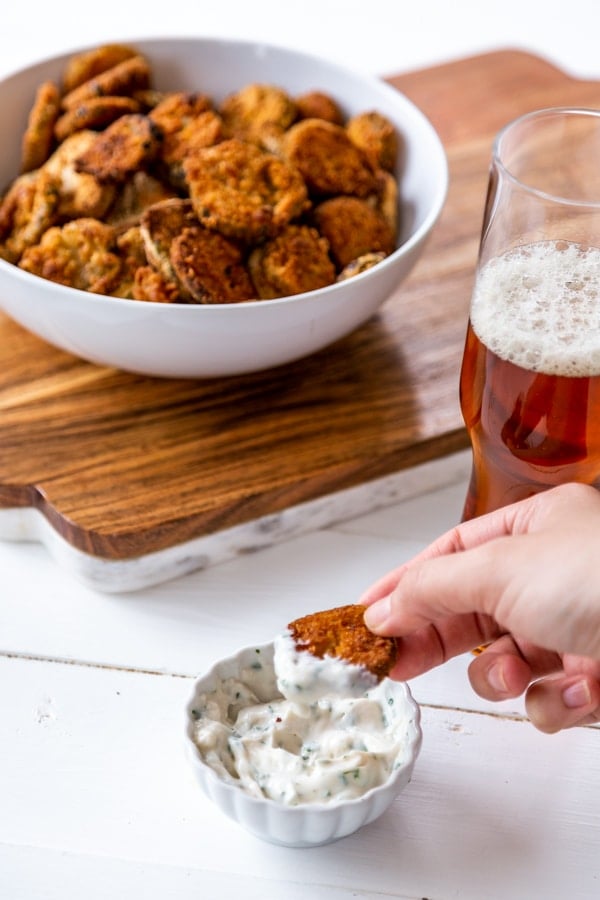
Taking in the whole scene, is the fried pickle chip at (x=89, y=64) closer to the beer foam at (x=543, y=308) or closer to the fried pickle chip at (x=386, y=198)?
the fried pickle chip at (x=386, y=198)

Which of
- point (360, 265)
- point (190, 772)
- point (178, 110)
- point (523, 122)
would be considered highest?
point (523, 122)

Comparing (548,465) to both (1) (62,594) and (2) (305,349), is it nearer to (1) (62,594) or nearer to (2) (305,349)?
(2) (305,349)

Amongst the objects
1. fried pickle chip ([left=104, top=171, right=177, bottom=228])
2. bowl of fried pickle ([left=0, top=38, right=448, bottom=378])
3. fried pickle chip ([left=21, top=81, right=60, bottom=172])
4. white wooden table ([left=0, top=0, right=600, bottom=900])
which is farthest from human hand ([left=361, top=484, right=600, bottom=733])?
fried pickle chip ([left=21, top=81, right=60, bottom=172])

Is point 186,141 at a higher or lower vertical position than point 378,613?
higher

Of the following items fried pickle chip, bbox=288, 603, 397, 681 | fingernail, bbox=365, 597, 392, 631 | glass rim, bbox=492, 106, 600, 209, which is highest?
glass rim, bbox=492, 106, 600, 209

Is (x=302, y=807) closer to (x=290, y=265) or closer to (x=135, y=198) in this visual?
(x=290, y=265)

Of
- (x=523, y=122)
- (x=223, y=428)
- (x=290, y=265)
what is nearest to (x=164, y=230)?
(x=290, y=265)

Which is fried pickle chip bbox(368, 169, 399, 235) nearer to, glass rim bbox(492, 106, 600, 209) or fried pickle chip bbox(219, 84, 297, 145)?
fried pickle chip bbox(219, 84, 297, 145)

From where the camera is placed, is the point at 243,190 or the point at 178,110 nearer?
the point at 243,190
